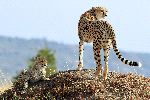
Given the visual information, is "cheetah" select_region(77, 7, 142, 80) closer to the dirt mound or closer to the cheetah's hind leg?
the cheetah's hind leg

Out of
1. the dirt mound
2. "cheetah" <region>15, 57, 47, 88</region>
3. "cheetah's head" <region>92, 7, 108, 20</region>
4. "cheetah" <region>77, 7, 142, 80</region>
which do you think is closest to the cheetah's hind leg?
"cheetah" <region>77, 7, 142, 80</region>

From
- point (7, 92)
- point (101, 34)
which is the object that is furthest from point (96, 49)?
point (7, 92)

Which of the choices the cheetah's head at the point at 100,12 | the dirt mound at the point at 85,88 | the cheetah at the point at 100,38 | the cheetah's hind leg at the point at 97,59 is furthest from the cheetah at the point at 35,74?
the cheetah's head at the point at 100,12

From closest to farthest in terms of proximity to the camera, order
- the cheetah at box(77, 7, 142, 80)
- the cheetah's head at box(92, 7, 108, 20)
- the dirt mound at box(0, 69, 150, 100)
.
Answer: the dirt mound at box(0, 69, 150, 100)
the cheetah at box(77, 7, 142, 80)
the cheetah's head at box(92, 7, 108, 20)

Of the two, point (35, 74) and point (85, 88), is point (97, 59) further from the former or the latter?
point (35, 74)

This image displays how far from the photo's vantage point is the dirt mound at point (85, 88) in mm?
12570

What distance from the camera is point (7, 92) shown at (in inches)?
560

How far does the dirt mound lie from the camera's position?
12570mm

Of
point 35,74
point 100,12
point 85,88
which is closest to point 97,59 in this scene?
point 85,88

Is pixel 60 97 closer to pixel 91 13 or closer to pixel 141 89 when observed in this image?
pixel 141 89

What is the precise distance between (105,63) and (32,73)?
1817 mm

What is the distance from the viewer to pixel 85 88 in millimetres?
12789

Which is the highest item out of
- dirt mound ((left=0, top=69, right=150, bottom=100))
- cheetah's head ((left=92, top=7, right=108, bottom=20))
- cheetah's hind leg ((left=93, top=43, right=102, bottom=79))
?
cheetah's head ((left=92, top=7, right=108, bottom=20))

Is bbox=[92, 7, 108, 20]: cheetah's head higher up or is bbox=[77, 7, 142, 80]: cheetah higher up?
bbox=[92, 7, 108, 20]: cheetah's head
